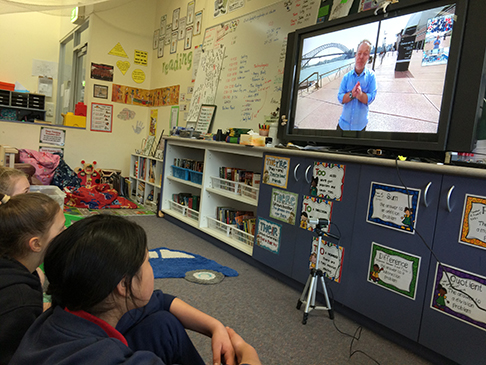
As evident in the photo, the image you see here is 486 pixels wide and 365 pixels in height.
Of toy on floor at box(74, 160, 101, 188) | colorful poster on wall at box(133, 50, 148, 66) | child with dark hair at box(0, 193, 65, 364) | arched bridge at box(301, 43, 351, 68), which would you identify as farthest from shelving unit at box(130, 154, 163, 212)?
child with dark hair at box(0, 193, 65, 364)

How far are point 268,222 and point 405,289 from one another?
3.49ft

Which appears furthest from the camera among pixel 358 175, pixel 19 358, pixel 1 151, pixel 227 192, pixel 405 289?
pixel 1 151

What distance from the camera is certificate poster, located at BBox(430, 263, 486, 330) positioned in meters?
1.47

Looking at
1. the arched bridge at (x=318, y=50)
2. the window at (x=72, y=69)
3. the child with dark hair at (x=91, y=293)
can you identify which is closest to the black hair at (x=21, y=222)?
the child with dark hair at (x=91, y=293)

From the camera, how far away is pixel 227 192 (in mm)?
3205

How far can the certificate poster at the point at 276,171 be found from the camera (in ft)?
Result: 8.04

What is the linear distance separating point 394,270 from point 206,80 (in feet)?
10.2

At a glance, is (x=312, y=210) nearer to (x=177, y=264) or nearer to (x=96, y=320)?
(x=177, y=264)

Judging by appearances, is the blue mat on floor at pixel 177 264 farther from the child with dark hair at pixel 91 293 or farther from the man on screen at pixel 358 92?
the child with dark hair at pixel 91 293

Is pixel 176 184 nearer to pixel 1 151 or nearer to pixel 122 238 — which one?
pixel 1 151

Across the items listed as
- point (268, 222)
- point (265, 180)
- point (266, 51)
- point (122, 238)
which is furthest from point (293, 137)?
point (122, 238)

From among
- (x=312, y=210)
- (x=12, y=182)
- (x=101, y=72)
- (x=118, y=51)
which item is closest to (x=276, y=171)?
(x=312, y=210)

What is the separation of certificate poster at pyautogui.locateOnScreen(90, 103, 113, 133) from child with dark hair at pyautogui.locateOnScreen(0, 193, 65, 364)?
434 centimetres

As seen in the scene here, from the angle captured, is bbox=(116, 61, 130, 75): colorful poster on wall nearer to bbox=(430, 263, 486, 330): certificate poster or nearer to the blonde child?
the blonde child
